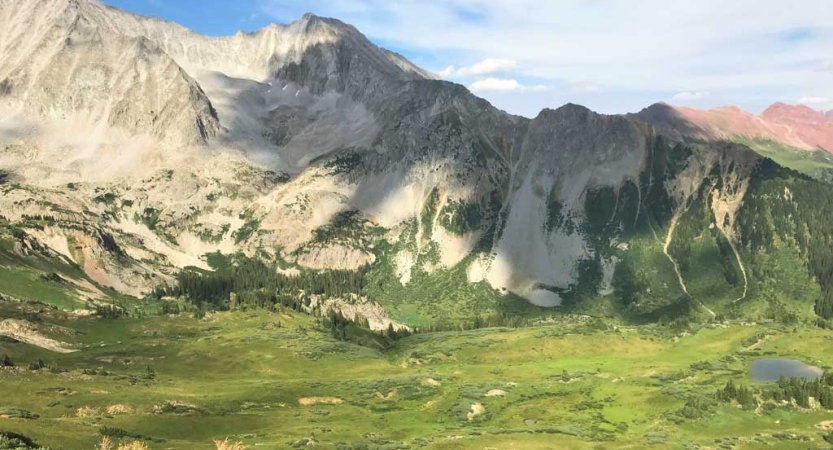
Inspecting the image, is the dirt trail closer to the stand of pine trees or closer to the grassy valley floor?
the grassy valley floor

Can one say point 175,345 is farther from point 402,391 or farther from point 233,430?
point 233,430

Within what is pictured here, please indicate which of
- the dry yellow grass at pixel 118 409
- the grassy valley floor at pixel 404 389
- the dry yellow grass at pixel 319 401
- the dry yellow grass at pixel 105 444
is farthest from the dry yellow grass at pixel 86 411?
the dry yellow grass at pixel 319 401

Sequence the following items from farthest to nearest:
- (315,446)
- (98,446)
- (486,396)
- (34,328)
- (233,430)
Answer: (34,328)
(486,396)
(233,430)
(315,446)
(98,446)

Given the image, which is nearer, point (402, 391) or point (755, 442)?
point (755, 442)

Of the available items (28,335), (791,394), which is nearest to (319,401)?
(791,394)

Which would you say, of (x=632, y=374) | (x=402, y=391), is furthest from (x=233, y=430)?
(x=632, y=374)

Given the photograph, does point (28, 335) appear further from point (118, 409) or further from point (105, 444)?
point (105, 444)

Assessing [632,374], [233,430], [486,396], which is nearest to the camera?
[233,430]

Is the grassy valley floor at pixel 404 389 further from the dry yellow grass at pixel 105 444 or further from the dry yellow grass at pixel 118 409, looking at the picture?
the dry yellow grass at pixel 105 444
